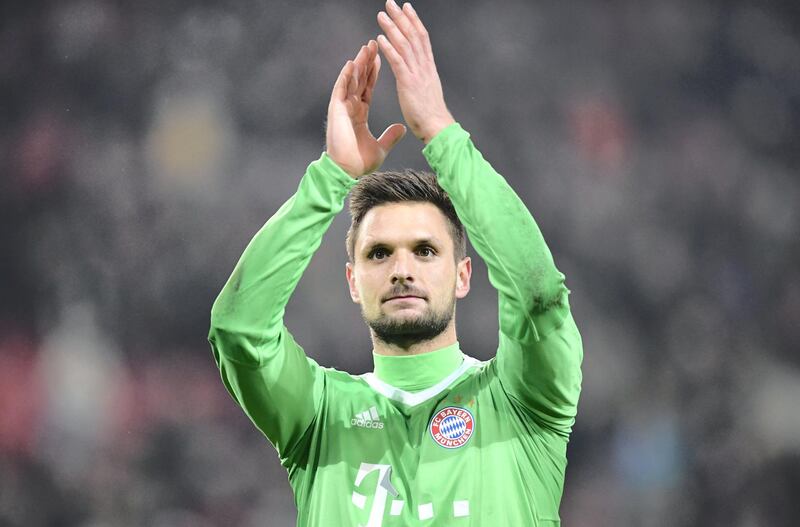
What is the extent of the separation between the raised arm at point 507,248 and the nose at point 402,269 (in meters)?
0.25

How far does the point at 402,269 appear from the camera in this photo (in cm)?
261

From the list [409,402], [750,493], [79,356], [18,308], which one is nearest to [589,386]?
[750,493]

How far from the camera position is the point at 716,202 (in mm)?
4566

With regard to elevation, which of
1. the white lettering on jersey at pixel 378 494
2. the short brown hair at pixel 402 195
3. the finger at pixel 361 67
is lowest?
the white lettering on jersey at pixel 378 494

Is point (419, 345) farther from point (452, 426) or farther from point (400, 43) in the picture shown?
point (400, 43)

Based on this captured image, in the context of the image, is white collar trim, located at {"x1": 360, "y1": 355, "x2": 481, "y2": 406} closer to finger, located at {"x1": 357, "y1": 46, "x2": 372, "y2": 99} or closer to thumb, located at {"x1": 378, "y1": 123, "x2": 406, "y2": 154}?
thumb, located at {"x1": 378, "y1": 123, "x2": 406, "y2": 154}

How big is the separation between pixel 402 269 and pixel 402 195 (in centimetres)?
25

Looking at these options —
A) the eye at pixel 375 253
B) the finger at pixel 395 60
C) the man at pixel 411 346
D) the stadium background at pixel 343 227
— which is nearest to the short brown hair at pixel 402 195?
the man at pixel 411 346

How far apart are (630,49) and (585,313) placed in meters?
1.20

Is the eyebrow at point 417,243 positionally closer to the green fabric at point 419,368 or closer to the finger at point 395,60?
the green fabric at point 419,368

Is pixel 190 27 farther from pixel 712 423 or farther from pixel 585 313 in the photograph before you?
pixel 712 423

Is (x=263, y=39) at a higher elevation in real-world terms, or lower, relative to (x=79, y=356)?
higher

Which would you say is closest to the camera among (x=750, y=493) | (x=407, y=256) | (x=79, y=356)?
(x=407, y=256)

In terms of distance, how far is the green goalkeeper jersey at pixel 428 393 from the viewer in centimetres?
237
